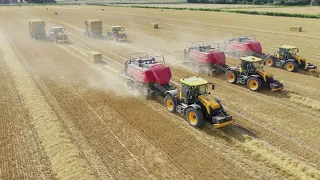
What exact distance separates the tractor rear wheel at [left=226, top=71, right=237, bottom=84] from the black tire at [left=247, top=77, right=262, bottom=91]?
1283mm

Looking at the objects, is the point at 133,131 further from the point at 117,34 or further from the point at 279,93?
the point at 117,34

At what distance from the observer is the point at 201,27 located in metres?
45.4

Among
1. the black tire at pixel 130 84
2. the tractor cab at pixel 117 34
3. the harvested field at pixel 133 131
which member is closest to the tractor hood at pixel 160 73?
the harvested field at pixel 133 131

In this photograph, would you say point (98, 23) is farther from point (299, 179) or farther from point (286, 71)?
point (299, 179)

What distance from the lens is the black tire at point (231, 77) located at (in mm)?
19578

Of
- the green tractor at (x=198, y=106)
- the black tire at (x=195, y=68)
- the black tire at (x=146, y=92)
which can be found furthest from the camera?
the black tire at (x=195, y=68)

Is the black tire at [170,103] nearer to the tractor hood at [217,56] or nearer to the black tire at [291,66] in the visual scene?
the tractor hood at [217,56]

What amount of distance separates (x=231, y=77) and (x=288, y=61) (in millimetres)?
5844

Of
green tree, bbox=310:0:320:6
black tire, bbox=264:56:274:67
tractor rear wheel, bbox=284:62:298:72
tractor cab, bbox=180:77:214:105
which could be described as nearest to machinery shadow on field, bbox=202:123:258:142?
tractor cab, bbox=180:77:214:105

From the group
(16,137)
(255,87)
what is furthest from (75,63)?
(255,87)

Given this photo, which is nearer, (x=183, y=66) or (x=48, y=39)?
(x=183, y=66)

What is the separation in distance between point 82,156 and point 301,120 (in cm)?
1072

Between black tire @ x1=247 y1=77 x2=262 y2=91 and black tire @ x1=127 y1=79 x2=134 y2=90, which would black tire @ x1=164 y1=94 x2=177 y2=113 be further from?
black tire @ x1=247 y1=77 x2=262 y2=91

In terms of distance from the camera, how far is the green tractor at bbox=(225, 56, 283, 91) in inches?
708
